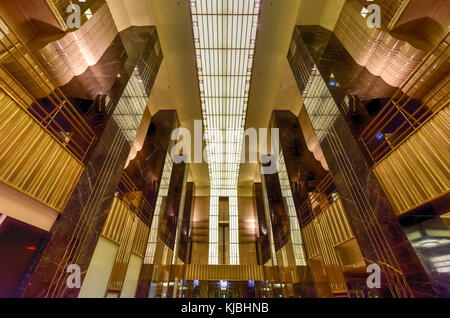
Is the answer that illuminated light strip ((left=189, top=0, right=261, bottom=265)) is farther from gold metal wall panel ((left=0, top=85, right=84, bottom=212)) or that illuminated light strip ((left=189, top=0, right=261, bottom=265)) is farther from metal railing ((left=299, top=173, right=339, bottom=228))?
gold metal wall panel ((left=0, top=85, right=84, bottom=212))

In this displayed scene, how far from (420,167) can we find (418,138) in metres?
→ 0.58

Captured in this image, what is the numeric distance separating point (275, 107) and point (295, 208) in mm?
5800

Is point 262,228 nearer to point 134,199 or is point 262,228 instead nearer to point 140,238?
point 140,238

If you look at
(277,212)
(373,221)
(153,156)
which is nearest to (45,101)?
(153,156)

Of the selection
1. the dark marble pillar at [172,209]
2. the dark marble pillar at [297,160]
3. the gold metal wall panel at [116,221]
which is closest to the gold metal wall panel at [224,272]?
the dark marble pillar at [172,209]

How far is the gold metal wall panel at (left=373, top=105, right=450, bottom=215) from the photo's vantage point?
3627 millimetres

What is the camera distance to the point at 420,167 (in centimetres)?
399

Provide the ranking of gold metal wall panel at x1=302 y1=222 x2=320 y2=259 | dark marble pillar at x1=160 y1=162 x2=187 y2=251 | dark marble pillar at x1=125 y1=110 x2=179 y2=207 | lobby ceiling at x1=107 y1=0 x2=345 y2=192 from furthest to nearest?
dark marble pillar at x1=160 y1=162 x2=187 y2=251
dark marble pillar at x1=125 y1=110 x2=179 y2=207
lobby ceiling at x1=107 y1=0 x2=345 y2=192
gold metal wall panel at x1=302 y1=222 x2=320 y2=259

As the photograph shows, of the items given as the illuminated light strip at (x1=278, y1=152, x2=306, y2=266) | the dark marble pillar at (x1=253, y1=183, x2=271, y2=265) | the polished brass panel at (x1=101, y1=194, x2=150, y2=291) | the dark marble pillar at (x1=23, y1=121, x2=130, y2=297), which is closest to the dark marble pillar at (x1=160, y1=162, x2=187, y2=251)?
the polished brass panel at (x1=101, y1=194, x2=150, y2=291)

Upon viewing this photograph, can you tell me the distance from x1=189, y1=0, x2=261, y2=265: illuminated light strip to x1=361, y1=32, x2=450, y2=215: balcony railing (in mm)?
6218

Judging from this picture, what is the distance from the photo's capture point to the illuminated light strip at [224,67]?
8070 mm

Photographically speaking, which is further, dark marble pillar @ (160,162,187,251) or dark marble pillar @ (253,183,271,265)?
dark marble pillar @ (253,183,271,265)

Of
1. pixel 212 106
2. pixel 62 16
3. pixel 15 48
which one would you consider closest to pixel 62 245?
pixel 15 48

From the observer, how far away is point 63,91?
4.91 meters
